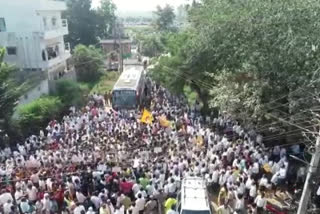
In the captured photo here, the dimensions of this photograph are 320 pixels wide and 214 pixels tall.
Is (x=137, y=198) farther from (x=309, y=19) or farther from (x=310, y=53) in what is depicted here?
(x=309, y=19)

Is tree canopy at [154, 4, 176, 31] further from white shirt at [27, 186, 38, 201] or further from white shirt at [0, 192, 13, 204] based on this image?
white shirt at [0, 192, 13, 204]

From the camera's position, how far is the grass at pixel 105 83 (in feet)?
101

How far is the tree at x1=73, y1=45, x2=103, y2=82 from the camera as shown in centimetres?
3359

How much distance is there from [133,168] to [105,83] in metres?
21.8

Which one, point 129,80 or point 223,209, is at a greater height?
point 129,80

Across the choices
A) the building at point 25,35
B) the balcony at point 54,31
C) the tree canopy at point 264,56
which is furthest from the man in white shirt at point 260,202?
the balcony at point 54,31

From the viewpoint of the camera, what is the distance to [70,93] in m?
24.4

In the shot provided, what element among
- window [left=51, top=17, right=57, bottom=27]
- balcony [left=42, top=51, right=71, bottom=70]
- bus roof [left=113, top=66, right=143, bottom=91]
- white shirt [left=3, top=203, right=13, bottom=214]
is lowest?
white shirt [left=3, top=203, right=13, bottom=214]

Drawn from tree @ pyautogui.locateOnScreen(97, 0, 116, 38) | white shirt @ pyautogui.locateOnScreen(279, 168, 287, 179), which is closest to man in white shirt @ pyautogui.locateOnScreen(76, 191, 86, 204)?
white shirt @ pyautogui.locateOnScreen(279, 168, 287, 179)

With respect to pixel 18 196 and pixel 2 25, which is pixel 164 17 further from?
pixel 18 196

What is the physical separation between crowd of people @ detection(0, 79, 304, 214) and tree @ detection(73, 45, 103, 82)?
1618 cm

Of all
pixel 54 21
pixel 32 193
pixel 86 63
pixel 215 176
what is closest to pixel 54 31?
pixel 54 21

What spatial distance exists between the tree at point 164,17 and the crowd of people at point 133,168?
5202 cm

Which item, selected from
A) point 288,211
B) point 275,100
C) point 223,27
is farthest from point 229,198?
point 223,27
